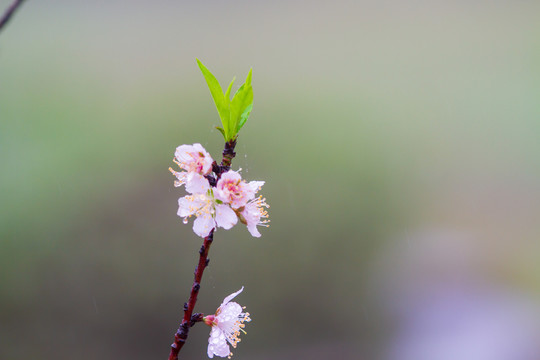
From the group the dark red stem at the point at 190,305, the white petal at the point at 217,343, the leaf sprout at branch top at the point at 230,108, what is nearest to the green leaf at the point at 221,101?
the leaf sprout at branch top at the point at 230,108

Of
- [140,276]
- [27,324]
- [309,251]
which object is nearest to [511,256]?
[309,251]

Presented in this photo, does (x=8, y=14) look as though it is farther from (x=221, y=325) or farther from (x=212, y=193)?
(x=221, y=325)

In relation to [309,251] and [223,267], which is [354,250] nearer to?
[309,251]

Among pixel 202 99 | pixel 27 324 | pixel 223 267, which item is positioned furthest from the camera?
pixel 202 99

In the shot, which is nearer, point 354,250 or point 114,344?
point 114,344

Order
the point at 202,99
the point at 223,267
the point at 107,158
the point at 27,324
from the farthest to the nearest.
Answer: the point at 202,99 → the point at 107,158 → the point at 223,267 → the point at 27,324

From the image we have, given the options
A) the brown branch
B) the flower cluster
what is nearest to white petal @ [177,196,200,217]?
the flower cluster

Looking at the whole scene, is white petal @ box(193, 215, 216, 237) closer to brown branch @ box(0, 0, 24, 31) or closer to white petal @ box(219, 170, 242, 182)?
white petal @ box(219, 170, 242, 182)
